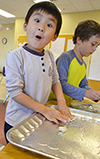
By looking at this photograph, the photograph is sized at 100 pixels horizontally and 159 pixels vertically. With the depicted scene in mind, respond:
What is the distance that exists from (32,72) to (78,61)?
525mm

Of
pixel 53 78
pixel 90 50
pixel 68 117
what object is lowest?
pixel 68 117

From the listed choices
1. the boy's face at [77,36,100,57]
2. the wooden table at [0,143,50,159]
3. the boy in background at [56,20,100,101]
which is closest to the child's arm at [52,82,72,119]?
the boy in background at [56,20,100,101]

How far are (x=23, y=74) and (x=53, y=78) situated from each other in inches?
9.1

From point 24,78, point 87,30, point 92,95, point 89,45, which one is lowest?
point 92,95

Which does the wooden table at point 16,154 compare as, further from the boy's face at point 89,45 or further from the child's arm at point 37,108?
the boy's face at point 89,45

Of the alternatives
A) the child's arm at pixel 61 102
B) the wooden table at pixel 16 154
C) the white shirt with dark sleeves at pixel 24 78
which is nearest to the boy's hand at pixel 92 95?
the child's arm at pixel 61 102

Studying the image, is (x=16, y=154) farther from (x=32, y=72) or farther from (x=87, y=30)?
(x=87, y=30)

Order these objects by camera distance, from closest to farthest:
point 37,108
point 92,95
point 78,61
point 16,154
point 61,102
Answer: point 16,154 → point 37,108 → point 61,102 → point 92,95 → point 78,61

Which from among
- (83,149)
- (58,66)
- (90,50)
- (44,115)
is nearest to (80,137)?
(83,149)

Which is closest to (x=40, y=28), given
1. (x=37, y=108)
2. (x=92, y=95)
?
(x=37, y=108)

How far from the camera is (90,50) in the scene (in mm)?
985

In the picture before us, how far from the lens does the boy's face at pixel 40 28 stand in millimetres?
561

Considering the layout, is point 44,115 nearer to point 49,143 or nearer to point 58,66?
point 49,143

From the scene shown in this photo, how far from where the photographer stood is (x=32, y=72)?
1.93 ft
